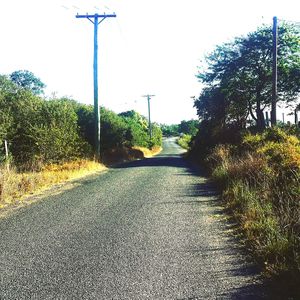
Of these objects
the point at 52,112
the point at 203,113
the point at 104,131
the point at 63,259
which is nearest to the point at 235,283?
the point at 63,259

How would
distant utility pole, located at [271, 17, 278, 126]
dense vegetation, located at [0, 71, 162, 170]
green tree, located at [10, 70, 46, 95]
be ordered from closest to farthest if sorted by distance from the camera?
dense vegetation, located at [0, 71, 162, 170] → distant utility pole, located at [271, 17, 278, 126] → green tree, located at [10, 70, 46, 95]

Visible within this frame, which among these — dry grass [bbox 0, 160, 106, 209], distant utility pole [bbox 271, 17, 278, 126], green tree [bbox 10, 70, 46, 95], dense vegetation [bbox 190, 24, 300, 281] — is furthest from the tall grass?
green tree [bbox 10, 70, 46, 95]

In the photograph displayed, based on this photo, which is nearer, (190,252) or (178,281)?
(178,281)

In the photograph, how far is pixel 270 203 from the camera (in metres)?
8.27

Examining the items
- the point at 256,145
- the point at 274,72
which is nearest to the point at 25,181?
the point at 256,145

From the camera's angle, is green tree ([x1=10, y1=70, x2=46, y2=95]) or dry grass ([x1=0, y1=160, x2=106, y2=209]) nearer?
dry grass ([x1=0, y1=160, x2=106, y2=209])

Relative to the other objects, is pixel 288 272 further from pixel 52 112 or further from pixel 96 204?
pixel 52 112

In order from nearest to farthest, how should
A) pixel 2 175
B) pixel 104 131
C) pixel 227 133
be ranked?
pixel 2 175 → pixel 227 133 → pixel 104 131

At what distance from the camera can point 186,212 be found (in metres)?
9.13

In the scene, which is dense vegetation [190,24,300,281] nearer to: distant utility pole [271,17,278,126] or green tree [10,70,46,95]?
distant utility pole [271,17,278,126]

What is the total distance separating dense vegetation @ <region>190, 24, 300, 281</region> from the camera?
6.26m

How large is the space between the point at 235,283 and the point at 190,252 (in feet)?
4.26

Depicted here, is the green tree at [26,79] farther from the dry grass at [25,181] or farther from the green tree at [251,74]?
the dry grass at [25,181]

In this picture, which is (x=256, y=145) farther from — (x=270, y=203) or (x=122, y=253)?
(x=122, y=253)
